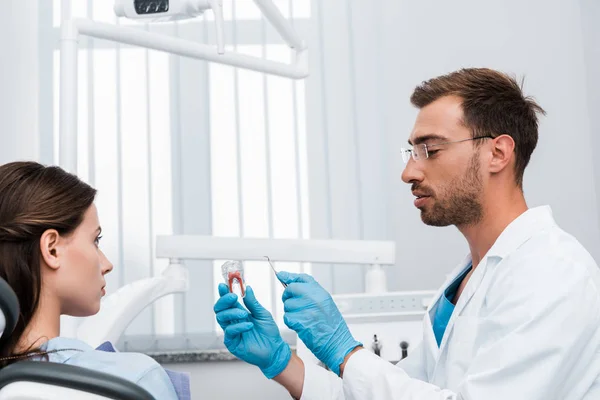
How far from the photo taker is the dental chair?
2.28 feet

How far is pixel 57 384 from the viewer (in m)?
0.70

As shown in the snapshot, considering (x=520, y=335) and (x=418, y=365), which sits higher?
(x=520, y=335)

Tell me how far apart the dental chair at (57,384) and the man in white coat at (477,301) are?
1.81 feet

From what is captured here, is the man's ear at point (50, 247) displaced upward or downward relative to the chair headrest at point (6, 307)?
upward

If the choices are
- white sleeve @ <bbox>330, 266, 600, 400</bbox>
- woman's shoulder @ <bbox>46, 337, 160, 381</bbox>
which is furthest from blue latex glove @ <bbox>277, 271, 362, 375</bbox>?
woman's shoulder @ <bbox>46, 337, 160, 381</bbox>

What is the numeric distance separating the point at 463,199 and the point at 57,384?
893mm

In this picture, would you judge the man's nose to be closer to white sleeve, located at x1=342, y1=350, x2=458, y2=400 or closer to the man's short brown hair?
the man's short brown hair

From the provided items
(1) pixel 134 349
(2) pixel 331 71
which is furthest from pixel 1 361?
(2) pixel 331 71

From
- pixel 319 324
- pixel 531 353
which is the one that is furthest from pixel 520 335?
pixel 319 324

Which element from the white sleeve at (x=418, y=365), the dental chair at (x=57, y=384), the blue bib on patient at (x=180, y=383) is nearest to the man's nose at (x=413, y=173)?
the white sleeve at (x=418, y=365)

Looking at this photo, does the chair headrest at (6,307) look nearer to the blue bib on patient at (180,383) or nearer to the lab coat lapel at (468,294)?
the blue bib on patient at (180,383)

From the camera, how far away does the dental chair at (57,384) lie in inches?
27.3

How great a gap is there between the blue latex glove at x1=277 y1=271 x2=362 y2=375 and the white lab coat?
5 cm

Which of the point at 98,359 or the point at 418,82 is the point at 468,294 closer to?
the point at 98,359
